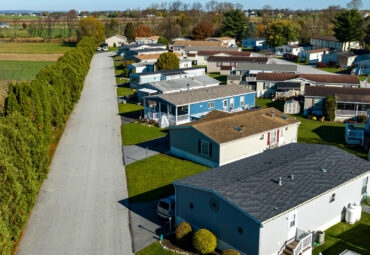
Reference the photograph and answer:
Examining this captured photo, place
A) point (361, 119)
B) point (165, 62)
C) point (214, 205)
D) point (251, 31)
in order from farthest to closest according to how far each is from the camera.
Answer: point (251, 31) < point (165, 62) < point (361, 119) < point (214, 205)

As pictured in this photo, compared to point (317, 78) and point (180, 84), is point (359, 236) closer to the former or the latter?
point (180, 84)

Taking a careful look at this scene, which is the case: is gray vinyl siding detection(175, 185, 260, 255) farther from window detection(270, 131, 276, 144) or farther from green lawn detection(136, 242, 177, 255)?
window detection(270, 131, 276, 144)

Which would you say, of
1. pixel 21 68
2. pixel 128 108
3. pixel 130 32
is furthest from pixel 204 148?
pixel 130 32

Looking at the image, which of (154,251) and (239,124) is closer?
(154,251)

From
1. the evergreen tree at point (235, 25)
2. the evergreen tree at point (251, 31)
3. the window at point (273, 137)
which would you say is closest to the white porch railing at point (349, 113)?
the window at point (273, 137)

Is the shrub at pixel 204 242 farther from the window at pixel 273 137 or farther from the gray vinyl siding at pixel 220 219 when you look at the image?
the window at pixel 273 137

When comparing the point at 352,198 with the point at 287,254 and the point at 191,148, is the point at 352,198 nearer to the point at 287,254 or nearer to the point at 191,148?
the point at 287,254
